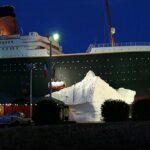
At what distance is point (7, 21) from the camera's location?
7700 centimetres

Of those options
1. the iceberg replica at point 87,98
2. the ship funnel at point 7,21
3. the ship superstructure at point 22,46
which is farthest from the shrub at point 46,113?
the ship funnel at point 7,21

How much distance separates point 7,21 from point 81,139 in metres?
65.6

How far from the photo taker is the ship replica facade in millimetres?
64312

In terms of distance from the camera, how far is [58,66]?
6800 centimetres

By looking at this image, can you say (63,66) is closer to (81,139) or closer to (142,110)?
(142,110)

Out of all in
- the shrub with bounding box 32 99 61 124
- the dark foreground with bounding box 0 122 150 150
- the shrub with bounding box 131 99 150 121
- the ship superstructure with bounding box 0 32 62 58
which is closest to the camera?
the dark foreground with bounding box 0 122 150 150

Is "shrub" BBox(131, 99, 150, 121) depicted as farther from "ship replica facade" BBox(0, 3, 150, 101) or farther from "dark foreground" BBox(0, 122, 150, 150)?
"ship replica facade" BBox(0, 3, 150, 101)

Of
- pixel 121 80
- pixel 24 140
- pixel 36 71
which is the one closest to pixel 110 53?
pixel 121 80

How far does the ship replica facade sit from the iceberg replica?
352 inches

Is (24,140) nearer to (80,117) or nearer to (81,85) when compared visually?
(80,117)

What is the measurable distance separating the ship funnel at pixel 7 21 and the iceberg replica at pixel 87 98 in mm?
25779

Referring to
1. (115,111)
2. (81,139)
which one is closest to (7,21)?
(115,111)

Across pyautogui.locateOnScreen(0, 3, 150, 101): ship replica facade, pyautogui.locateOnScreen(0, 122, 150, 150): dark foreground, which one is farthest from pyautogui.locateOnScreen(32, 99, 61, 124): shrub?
pyautogui.locateOnScreen(0, 3, 150, 101): ship replica facade

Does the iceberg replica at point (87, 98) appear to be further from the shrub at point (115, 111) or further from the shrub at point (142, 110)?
the shrub at point (142, 110)
